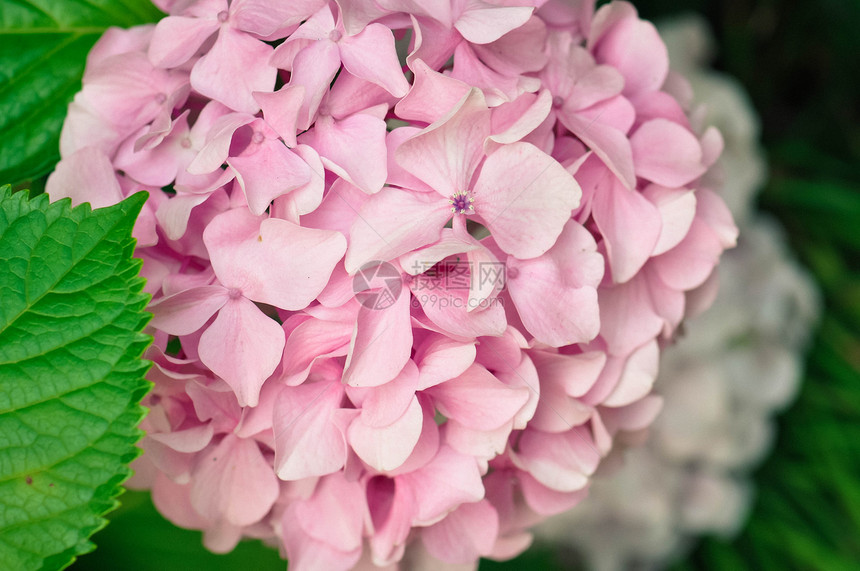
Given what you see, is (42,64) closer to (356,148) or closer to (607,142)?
(356,148)

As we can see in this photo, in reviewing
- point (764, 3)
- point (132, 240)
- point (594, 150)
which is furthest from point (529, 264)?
point (764, 3)

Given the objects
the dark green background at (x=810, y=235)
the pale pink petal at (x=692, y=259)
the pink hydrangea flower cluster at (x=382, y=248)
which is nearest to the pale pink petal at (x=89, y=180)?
the pink hydrangea flower cluster at (x=382, y=248)

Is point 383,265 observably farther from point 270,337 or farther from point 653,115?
point 653,115

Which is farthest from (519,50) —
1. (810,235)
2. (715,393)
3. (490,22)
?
(810,235)

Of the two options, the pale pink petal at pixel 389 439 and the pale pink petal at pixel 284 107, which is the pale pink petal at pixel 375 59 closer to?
the pale pink petal at pixel 284 107

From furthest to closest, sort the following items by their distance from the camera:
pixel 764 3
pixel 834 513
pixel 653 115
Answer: pixel 764 3 < pixel 834 513 < pixel 653 115

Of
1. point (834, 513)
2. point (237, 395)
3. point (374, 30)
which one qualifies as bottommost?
point (834, 513)
